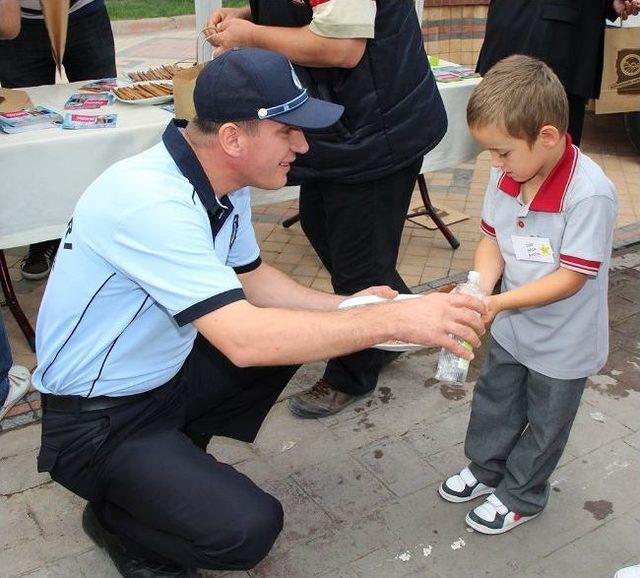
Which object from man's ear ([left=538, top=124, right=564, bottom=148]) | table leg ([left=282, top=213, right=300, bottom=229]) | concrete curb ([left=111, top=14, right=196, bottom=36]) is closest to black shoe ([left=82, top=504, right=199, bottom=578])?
man's ear ([left=538, top=124, right=564, bottom=148])

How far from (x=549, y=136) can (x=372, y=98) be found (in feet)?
2.70

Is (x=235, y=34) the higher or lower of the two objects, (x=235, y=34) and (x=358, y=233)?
the higher

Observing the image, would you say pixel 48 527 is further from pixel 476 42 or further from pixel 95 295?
pixel 476 42

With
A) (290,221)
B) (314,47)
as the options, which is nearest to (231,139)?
(314,47)

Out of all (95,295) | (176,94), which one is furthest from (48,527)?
(176,94)

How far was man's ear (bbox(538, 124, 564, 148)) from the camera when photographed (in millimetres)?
2053

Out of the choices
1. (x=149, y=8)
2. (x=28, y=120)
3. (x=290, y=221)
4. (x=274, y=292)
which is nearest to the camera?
(x=274, y=292)

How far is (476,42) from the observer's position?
240 inches

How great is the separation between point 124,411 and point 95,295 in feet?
1.16

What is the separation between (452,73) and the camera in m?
4.34

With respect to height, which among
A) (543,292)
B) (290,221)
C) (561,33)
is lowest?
(290,221)

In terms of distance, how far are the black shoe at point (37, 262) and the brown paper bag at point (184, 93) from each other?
1.52m

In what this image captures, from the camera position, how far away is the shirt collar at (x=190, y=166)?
198cm

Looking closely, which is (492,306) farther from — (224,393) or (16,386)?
(16,386)
